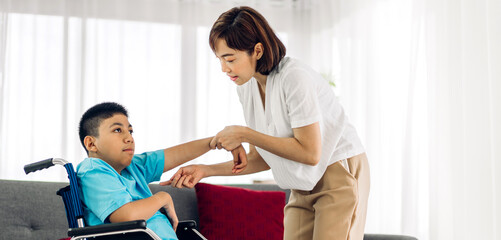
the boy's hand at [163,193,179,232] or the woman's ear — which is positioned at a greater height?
the woman's ear

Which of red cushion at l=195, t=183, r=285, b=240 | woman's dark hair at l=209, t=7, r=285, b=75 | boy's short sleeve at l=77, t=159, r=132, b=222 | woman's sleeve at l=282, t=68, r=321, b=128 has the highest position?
woman's dark hair at l=209, t=7, r=285, b=75

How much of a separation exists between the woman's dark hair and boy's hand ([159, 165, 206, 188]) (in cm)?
50

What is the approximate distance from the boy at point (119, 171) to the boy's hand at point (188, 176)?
0.12m

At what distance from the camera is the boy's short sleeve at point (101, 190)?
5.07ft

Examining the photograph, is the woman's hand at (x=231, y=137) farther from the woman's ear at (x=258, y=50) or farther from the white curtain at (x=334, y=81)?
the white curtain at (x=334, y=81)

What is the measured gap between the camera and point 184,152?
1987mm

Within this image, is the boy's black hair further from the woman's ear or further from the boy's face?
the woman's ear

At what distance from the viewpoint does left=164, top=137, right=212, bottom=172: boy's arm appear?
6.44 feet

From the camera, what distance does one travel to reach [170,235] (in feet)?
5.53

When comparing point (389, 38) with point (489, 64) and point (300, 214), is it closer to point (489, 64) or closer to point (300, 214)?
point (489, 64)

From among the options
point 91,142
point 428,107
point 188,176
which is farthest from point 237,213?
point 428,107

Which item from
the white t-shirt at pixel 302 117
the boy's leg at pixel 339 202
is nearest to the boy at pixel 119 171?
the white t-shirt at pixel 302 117

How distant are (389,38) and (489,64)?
1.06 meters

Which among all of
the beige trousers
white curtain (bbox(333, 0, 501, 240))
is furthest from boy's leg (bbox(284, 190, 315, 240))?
white curtain (bbox(333, 0, 501, 240))
